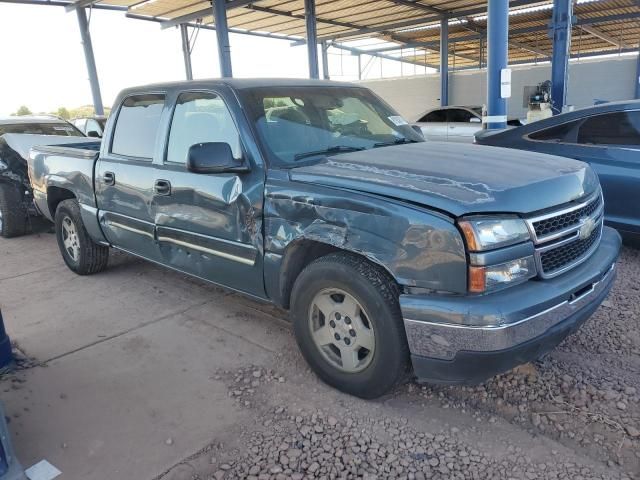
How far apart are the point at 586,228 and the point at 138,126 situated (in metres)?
3.40

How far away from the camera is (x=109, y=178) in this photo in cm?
448

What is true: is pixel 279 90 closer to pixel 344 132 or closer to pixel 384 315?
pixel 344 132

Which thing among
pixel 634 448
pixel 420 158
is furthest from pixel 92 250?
pixel 634 448

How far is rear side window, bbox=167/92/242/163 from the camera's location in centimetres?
344

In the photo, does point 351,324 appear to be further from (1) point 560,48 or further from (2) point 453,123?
(2) point 453,123

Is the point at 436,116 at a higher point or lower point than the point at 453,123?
higher

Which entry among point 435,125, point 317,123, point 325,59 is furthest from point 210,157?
point 325,59

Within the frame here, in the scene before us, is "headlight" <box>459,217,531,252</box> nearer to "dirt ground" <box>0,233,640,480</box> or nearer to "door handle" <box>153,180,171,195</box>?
"dirt ground" <box>0,233,640,480</box>

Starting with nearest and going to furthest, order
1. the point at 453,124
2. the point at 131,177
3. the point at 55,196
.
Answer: the point at 131,177 < the point at 55,196 < the point at 453,124

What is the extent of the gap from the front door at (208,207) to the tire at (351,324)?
1.56ft

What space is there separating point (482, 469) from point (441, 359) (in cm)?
52

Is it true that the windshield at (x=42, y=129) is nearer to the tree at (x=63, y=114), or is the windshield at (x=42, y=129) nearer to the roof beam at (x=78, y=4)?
the roof beam at (x=78, y=4)

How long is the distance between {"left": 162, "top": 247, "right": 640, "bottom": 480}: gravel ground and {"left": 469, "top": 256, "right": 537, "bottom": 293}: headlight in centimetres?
81

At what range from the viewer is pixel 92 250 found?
17.4 ft
